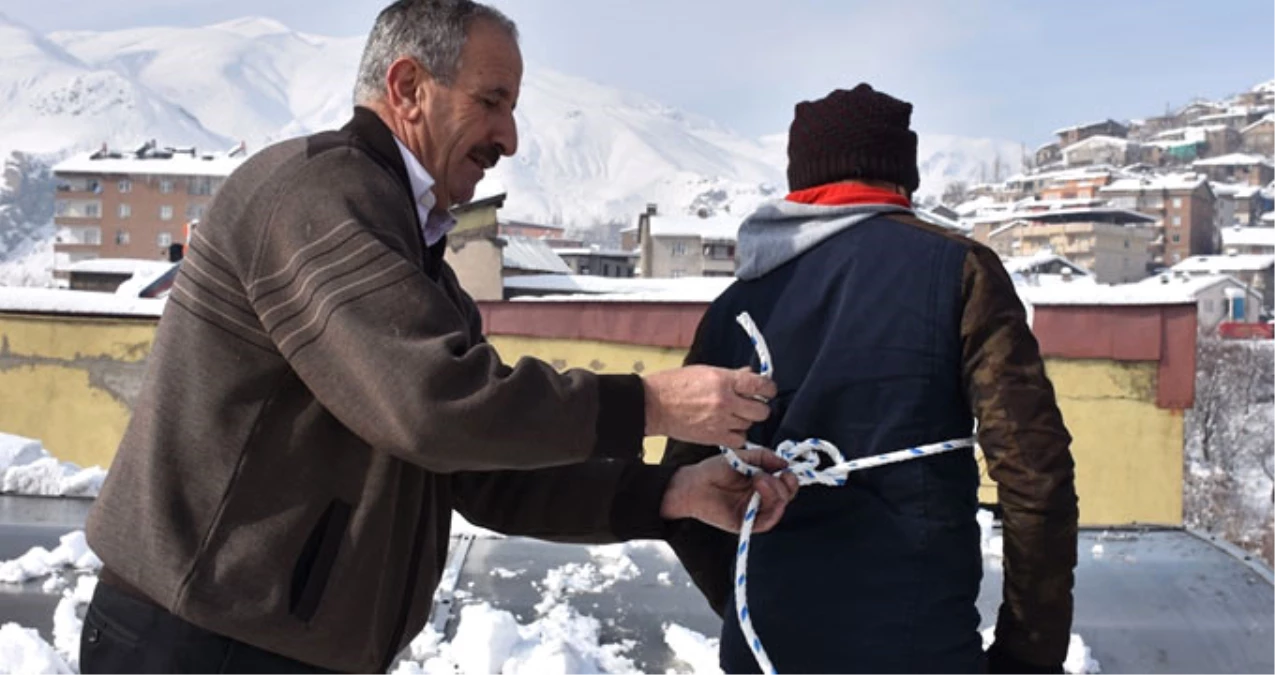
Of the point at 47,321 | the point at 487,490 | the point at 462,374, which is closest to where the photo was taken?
the point at 462,374

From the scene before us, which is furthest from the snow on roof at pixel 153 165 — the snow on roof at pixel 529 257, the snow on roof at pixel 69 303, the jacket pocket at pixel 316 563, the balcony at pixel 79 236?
the jacket pocket at pixel 316 563

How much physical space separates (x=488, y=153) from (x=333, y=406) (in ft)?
2.10

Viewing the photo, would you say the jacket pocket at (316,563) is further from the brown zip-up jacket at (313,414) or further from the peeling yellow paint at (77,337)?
the peeling yellow paint at (77,337)

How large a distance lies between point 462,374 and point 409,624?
0.68 metres

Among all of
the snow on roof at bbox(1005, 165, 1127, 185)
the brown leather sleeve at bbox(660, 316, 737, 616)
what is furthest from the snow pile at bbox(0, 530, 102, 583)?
the snow on roof at bbox(1005, 165, 1127, 185)

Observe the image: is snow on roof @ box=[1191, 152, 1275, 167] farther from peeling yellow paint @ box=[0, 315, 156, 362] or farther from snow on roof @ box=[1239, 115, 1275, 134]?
peeling yellow paint @ box=[0, 315, 156, 362]

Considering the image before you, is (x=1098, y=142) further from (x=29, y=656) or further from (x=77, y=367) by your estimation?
(x=29, y=656)

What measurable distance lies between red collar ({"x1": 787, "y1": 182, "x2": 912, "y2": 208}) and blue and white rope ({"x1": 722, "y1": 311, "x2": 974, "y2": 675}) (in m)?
0.28

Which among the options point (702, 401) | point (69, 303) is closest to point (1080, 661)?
point (702, 401)

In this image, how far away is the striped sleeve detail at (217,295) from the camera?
181cm

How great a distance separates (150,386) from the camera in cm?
188

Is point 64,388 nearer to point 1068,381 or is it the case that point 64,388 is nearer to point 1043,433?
point 1068,381

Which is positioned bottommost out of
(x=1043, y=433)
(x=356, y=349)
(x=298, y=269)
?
(x=1043, y=433)

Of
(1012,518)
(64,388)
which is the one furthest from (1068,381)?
(64,388)
